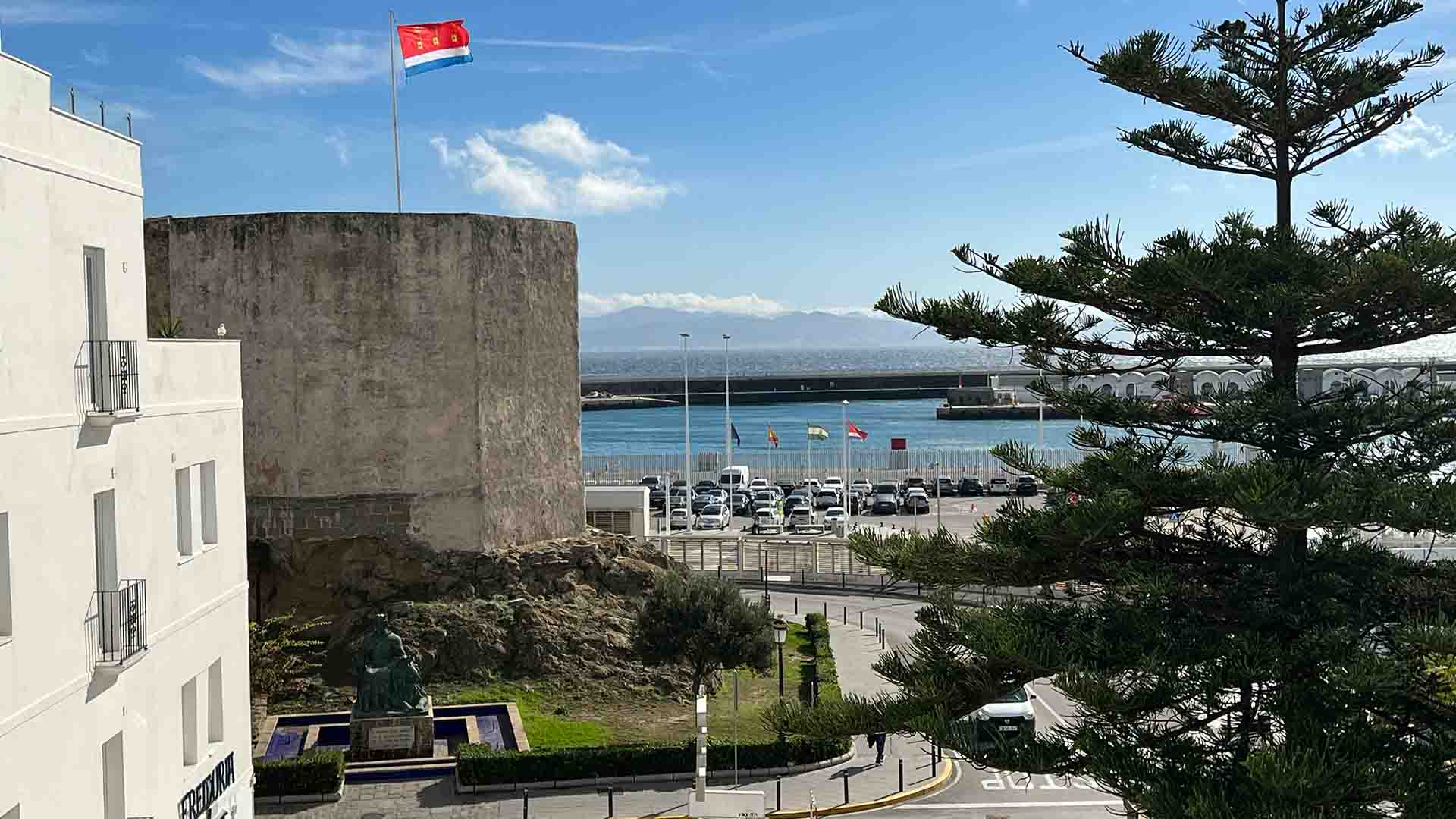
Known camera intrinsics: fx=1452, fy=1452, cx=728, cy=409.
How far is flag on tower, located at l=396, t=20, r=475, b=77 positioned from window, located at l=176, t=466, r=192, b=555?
59.0 feet

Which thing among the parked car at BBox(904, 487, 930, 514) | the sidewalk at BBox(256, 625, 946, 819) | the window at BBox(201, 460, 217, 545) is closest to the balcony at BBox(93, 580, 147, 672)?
the window at BBox(201, 460, 217, 545)

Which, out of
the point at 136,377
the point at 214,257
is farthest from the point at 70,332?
the point at 214,257

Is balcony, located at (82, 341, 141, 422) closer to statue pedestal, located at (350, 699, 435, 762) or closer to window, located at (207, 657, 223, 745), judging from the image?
window, located at (207, 657, 223, 745)

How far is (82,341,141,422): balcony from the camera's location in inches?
531

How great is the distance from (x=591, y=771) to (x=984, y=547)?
14418 millimetres

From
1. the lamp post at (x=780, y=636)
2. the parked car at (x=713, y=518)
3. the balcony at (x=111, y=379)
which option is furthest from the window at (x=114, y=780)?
the parked car at (x=713, y=518)

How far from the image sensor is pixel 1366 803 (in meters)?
9.41

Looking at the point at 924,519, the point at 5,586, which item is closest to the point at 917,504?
the point at 924,519

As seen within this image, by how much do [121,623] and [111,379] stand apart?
234 centimetres

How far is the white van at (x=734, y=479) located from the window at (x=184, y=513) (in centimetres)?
5594

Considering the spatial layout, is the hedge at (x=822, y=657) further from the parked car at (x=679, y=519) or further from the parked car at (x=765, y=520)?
the parked car at (x=679, y=519)

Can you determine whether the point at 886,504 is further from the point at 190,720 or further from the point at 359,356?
the point at 190,720

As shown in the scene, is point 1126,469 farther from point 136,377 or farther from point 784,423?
point 784,423

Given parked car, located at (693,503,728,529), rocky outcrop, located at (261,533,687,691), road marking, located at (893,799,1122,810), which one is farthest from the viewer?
parked car, located at (693,503,728,529)
